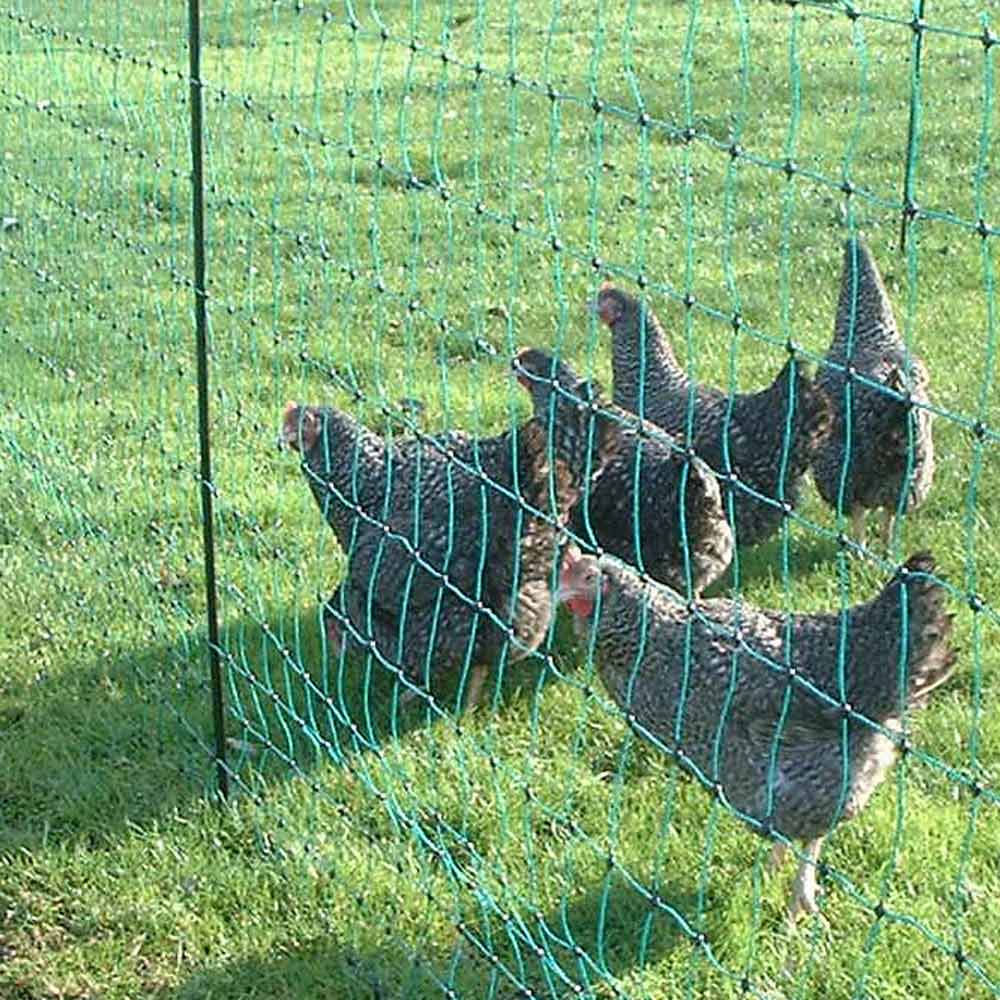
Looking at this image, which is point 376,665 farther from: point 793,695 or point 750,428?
point 793,695

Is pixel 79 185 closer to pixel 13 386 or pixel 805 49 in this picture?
pixel 13 386

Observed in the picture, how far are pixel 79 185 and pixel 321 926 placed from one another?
19.3 feet

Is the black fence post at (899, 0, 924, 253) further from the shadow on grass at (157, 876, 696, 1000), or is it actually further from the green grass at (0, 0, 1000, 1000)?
the shadow on grass at (157, 876, 696, 1000)

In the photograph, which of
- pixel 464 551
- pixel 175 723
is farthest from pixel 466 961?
pixel 175 723

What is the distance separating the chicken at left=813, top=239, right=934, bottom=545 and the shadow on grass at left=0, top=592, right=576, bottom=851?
1.12 m

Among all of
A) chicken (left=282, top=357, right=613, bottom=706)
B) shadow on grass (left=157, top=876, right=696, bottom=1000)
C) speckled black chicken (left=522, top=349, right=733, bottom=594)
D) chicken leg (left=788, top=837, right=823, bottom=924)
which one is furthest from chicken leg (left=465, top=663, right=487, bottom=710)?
chicken leg (left=788, top=837, right=823, bottom=924)

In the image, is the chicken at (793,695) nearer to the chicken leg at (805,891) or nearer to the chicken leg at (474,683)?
the chicken leg at (805,891)

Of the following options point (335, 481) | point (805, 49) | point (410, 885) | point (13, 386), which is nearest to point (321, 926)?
point (410, 885)

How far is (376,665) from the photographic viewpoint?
5043 mm

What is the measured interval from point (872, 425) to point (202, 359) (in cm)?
215

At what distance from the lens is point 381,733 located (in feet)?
15.7

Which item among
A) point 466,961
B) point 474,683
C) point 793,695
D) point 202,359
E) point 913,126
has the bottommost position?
point 466,961

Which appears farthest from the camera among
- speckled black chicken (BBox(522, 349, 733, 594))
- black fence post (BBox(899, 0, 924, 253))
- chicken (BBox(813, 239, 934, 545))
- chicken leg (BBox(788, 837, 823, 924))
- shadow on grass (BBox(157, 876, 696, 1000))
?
chicken (BBox(813, 239, 934, 545))

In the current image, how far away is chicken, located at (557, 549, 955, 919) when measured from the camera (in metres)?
3.61
